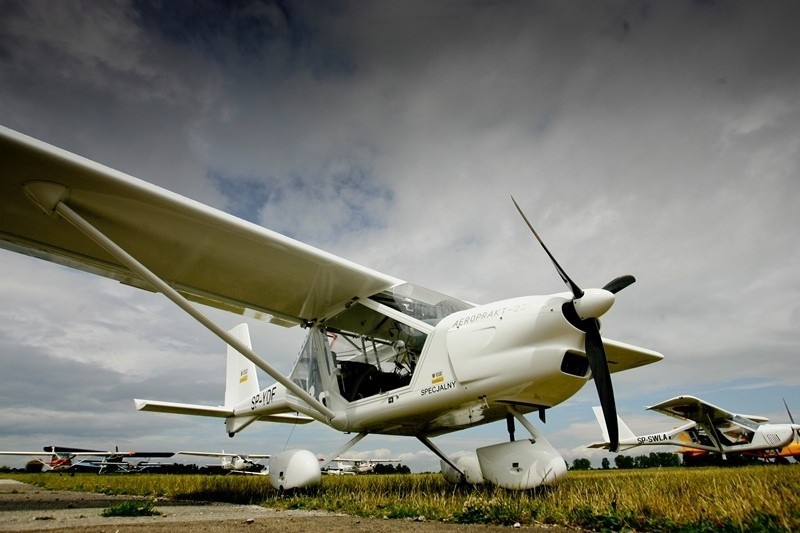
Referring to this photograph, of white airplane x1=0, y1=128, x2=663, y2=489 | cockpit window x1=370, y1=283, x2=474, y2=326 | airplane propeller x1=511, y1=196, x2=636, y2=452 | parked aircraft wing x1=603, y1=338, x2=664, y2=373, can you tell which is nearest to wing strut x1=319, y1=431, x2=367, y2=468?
white airplane x1=0, y1=128, x2=663, y2=489

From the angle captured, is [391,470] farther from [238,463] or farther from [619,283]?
[619,283]

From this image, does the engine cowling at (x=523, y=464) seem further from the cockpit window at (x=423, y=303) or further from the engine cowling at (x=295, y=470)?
the engine cowling at (x=295, y=470)

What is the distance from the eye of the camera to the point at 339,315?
7852 millimetres

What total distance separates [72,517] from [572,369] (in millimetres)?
5110

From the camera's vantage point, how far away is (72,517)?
13.5 feet

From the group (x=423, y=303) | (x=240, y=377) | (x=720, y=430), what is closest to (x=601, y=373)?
(x=423, y=303)

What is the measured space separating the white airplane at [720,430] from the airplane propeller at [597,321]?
1609 centimetres

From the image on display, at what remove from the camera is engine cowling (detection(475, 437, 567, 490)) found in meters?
5.18

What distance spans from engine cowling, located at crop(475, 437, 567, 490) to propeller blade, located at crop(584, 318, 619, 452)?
727mm

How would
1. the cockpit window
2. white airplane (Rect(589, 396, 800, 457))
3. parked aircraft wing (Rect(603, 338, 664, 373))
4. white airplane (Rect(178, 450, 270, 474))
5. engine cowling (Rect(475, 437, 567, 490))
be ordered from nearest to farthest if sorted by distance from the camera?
1. engine cowling (Rect(475, 437, 567, 490))
2. the cockpit window
3. parked aircraft wing (Rect(603, 338, 664, 373))
4. white airplane (Rect(589, 396, 800, 457))
5. white airplane (Rect(178, 450, 270, 474))

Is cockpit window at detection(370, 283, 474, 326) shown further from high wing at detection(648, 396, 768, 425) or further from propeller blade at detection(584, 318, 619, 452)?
high wing at detection(648, 396, 768, 425)

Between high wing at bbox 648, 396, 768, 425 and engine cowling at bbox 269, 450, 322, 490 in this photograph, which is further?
high wing at bbox 648, 396, 768, 425

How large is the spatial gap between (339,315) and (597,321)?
419cm

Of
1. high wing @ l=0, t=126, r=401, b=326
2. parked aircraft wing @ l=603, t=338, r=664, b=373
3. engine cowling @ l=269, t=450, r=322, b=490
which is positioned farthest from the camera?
parked aircraft wing @ l=603, t=338, r=664, b=373
